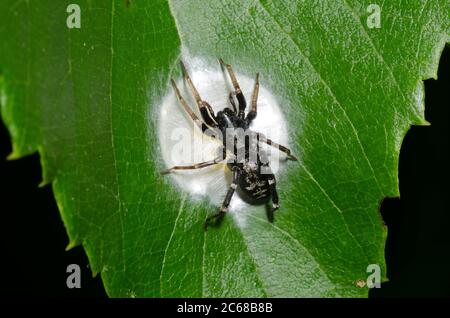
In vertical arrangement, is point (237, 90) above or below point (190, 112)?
above

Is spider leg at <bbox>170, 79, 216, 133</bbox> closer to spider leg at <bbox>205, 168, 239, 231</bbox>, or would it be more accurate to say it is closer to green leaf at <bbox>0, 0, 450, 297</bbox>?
green leaf at <bbox>0, 0, 450, 297</bbox>

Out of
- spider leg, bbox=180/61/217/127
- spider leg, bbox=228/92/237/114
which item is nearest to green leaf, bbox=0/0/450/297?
spider leg, bbox=180/61/217/127

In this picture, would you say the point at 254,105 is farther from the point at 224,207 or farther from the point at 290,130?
the point at 224,207

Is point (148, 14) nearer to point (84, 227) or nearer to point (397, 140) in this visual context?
point (84, 227)

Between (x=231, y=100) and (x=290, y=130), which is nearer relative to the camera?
(x=290, y=130)

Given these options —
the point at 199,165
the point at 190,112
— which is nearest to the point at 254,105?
the point at 190,112

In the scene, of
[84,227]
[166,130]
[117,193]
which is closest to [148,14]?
[166,130]

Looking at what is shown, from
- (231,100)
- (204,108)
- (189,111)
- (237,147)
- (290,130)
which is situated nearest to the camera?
(290,130)
